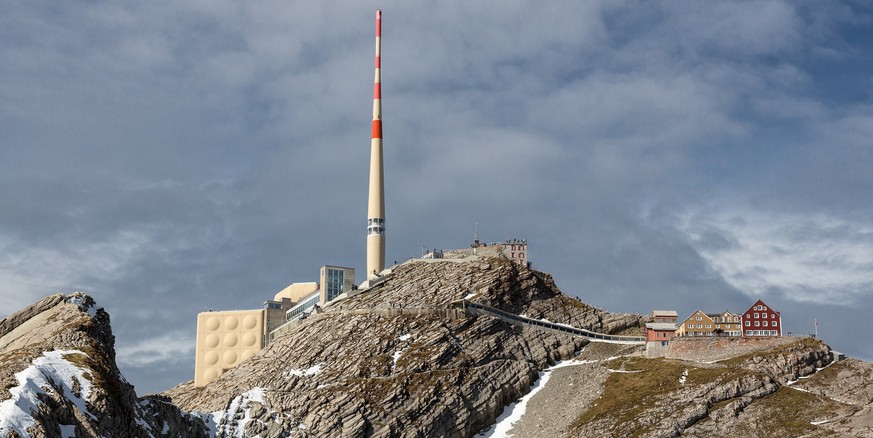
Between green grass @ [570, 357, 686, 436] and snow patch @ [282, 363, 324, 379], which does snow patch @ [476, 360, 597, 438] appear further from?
snow patch @ [282, 363, 324, 379]

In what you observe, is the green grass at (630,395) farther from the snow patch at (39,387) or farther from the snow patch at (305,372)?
the snow patch at (39,387)

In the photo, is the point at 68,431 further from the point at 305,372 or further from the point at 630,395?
the point at 630,395

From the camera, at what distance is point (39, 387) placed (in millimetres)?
127000

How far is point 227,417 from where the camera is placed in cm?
18125

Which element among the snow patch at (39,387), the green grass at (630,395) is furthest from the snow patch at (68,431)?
the green grass at (630,395)

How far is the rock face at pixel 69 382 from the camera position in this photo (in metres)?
123

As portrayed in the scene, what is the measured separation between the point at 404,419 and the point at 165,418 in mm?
40999

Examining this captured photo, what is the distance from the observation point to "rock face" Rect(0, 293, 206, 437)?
123 m

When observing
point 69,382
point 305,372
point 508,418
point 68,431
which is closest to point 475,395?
point 508,418

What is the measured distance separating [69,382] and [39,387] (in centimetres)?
514

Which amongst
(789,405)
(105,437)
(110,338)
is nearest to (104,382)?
(105,437)

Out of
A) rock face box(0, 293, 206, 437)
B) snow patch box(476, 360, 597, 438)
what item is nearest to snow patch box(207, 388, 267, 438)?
rock face box(0, 293, 206, 437)

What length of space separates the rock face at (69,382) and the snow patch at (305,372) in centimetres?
2608

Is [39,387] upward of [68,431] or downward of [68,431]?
upward
